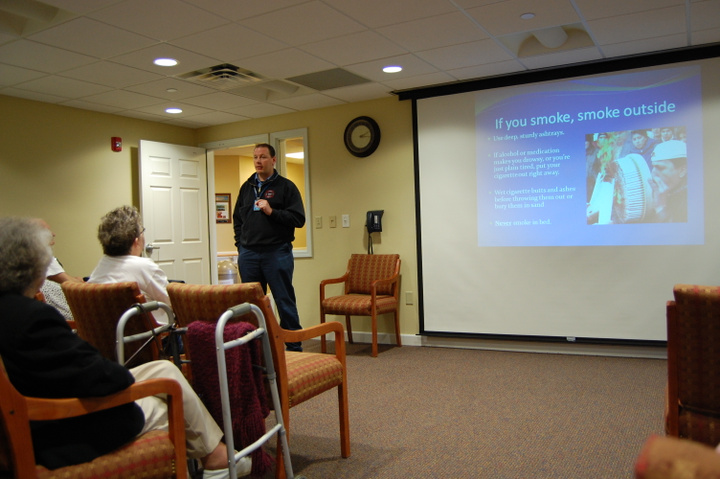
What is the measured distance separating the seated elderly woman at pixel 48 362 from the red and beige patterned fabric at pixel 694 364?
1.57 meters

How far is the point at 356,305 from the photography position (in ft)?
15.2

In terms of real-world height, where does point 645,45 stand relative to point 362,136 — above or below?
above

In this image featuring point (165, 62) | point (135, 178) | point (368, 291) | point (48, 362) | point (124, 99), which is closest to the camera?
point (48, 362)

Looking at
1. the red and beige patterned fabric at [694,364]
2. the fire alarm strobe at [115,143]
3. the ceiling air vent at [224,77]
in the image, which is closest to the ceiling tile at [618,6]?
the red and beige patterned fabric at [694,364]

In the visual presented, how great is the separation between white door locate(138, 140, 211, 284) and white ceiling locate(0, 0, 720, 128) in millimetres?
936

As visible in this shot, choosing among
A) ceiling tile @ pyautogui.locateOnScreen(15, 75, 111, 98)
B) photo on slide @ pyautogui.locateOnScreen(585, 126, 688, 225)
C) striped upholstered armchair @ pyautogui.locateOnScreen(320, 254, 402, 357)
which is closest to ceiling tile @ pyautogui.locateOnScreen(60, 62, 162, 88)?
ceiling tile @ pyautogui.locateOnScreen(15, 75, 111, 98)

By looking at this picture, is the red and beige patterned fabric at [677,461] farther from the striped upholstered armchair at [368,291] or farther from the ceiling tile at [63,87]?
the ceiling tile at [63,87]

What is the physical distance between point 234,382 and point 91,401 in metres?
0.55

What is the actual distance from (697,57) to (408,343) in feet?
Result: 10.6

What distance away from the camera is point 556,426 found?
2.82m

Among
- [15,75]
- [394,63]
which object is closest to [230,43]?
[394,63]

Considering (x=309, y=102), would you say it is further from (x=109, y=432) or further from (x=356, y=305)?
(x=109, y=432)

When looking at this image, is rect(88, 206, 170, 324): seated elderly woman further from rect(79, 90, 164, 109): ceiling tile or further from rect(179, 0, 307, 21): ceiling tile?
rect(79, 90, 164, 109): ceiling tile

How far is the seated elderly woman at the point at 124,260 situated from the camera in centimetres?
249
